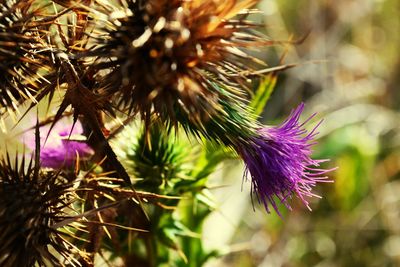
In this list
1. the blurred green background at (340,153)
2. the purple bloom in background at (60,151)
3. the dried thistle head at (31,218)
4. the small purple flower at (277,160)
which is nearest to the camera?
the dried thistle head at (31,218)

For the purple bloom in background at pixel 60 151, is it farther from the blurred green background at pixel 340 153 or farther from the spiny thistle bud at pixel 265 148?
the blurred green background at pixel 340 153

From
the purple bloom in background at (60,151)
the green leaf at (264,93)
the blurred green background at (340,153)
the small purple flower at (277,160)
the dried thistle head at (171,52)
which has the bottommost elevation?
the blurred green background at (340,153)

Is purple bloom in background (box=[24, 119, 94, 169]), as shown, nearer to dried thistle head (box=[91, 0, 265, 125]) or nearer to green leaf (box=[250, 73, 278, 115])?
dried thistle head (box=[91, 0, 265, 125])

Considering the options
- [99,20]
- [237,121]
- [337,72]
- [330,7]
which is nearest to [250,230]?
[337,72]

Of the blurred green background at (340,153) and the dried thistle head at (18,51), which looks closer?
the dried thistle head at (18,51)

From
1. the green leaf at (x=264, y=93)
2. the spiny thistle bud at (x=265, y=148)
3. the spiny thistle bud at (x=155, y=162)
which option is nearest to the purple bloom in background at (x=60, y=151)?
the spiny thistle bud at (x=155, y=162)

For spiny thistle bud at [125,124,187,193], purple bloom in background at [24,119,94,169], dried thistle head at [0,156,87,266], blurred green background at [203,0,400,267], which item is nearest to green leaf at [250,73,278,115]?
spiny thistle bud at [125,124,187,193]
